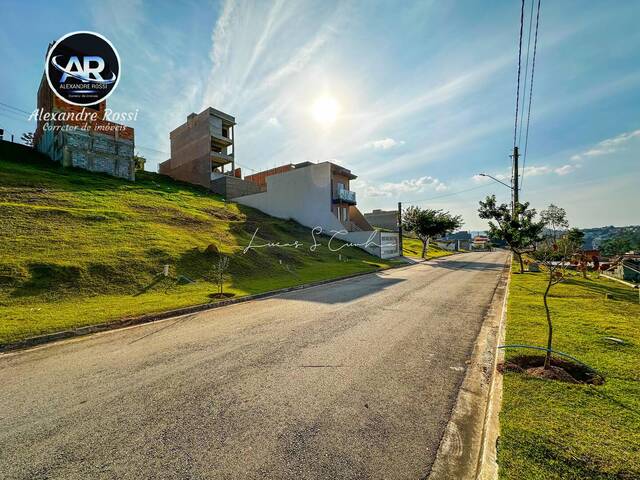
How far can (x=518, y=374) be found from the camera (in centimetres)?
430

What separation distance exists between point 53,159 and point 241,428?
3921 cm

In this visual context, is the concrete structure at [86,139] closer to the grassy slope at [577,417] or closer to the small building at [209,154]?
the small building at [209,154]

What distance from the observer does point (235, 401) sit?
150 inches

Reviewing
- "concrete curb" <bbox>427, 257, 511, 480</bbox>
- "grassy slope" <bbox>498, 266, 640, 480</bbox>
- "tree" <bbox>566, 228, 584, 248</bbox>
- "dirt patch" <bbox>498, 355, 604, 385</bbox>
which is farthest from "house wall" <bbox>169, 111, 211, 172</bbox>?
"grassy slope" <bbox>498, 266, 640, 480</bbox>

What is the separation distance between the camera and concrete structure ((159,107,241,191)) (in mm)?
41469

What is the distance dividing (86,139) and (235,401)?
35.0 meters

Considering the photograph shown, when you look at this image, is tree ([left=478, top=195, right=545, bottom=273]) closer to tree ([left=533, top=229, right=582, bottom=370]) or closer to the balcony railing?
tree ([left=533, top=229, right=582, bottom=370])

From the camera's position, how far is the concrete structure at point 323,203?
33781mm

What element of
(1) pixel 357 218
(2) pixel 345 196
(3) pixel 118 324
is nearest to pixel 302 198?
(2) pixel 345 196

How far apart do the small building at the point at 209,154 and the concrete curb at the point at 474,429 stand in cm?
4007

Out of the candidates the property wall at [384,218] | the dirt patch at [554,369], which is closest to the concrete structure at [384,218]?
the property wall at [384,218]

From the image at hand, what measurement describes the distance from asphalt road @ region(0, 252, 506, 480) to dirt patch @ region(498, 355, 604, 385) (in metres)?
0.81

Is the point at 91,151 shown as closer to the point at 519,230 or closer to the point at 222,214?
the point at 222,214

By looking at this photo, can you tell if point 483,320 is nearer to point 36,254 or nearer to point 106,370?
point 106,370
